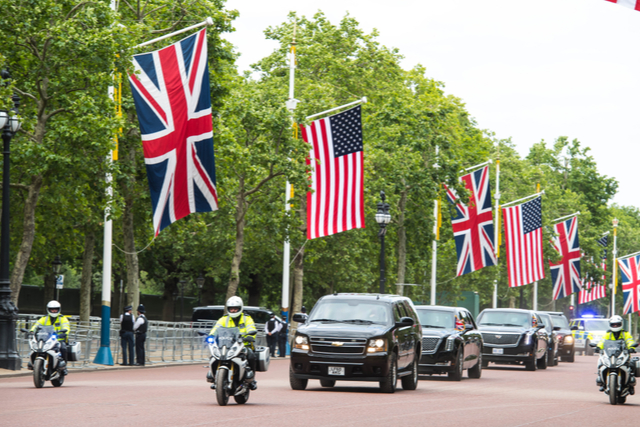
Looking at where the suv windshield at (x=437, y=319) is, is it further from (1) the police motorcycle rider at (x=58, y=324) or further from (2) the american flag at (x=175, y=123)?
(1) the police motorcycle rider at (x=58, y=324)

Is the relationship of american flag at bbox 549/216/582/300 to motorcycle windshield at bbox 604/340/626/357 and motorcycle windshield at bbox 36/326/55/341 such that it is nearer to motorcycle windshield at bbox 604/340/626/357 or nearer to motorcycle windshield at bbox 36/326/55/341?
motorcycle windshield at bbox 604/340/626/357

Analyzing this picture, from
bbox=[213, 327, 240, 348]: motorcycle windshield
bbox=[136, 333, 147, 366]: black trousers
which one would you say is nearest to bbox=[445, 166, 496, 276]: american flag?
bbox=[136, 333, 147, 366]: black trousers

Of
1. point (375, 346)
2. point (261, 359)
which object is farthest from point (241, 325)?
point (375, 346)

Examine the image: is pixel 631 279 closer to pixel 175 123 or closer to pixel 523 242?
pixel 523 242

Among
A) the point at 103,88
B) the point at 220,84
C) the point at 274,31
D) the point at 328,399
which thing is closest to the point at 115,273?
the point at 274,31

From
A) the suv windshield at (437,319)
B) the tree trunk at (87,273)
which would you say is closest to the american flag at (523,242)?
the tree trunk at (87,273)

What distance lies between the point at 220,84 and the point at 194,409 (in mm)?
21111

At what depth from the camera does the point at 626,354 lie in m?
18.5

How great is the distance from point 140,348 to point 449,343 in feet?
30.7

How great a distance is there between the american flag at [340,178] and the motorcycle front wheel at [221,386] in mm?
18350

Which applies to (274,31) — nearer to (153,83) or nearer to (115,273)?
(115,273)

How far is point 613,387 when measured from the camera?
18.5m

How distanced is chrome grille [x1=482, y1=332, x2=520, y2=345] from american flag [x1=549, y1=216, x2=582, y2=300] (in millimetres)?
27429

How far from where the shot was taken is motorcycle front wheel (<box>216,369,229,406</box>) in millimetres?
15258
